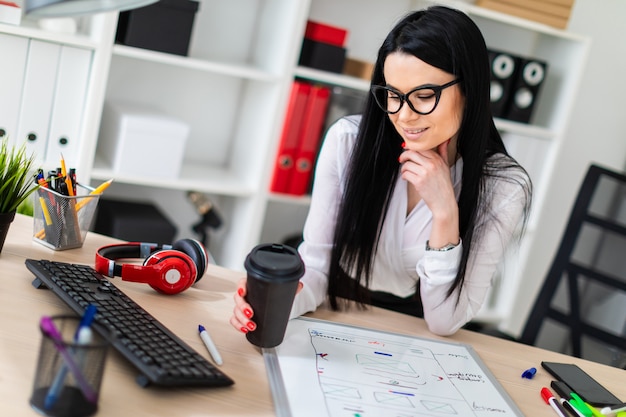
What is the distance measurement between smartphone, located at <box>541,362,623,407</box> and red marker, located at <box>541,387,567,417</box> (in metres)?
0.06

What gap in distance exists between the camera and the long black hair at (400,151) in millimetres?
1342

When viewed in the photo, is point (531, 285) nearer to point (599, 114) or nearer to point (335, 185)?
point (599, 114)

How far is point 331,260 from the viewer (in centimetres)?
153

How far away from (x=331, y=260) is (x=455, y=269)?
0.90 ft

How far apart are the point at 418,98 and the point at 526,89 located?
1619 millimetres

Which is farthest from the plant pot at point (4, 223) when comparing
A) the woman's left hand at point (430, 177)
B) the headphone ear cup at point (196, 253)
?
the woman's left hand at point (430, 177)

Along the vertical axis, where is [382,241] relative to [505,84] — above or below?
Result: below

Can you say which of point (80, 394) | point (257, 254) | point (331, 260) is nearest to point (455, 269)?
point (331, 260)

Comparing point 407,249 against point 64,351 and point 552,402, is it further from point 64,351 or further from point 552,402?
point 64,351

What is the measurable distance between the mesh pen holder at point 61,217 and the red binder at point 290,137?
1223mm

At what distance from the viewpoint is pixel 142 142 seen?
2.34 meters

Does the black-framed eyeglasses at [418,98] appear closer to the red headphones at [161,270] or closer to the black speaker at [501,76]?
the red headphones at [161,270]

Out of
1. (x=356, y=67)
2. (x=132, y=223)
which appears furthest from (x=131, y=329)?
(x=356, y=67)

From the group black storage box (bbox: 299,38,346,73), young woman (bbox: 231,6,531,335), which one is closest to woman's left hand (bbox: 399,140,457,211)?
young woman (bbox: 231,6,531,335)
